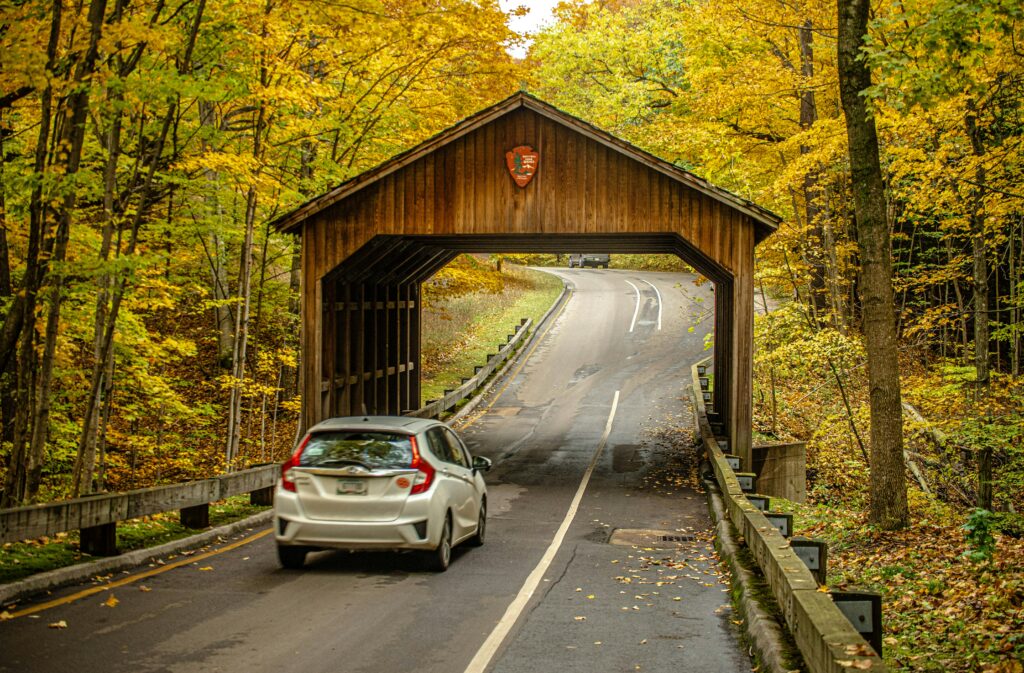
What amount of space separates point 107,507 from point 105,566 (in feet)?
2.09

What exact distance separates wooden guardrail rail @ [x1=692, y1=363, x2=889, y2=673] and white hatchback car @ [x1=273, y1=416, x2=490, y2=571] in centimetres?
336

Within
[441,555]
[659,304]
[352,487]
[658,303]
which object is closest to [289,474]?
[352,487]

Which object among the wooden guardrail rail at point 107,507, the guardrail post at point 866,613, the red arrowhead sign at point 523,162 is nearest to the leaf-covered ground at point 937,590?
the guardrail post at point 866,613

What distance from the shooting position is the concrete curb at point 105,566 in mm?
8109

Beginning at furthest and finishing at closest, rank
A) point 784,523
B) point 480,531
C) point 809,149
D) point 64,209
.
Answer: point 809,149 < point 64,209 < point 480,531 < point 784,523

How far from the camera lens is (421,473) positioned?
381 inches

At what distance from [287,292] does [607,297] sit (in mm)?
29642

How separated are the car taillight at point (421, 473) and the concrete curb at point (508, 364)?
659 inches

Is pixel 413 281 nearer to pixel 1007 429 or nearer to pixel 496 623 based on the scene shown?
pixel 1007 429

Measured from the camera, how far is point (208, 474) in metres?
22.0

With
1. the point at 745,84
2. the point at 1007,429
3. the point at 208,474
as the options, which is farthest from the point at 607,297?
the point at 1007,429

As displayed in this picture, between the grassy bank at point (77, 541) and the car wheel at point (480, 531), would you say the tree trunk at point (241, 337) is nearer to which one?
the grassy bank at point (77, 541)

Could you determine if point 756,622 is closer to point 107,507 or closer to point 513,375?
point 107,507

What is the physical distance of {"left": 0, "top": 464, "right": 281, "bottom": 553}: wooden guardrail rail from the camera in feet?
27.6
